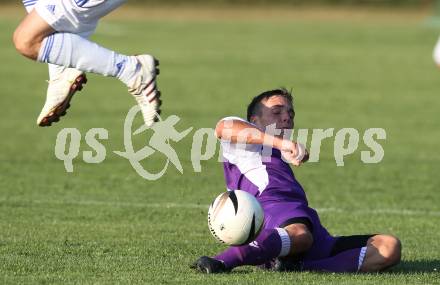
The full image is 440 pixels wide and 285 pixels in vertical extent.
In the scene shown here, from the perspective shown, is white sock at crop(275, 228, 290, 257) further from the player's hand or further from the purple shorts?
the player's hand

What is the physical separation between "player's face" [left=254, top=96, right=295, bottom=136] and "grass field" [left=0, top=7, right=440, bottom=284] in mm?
1229

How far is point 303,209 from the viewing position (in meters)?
8.66

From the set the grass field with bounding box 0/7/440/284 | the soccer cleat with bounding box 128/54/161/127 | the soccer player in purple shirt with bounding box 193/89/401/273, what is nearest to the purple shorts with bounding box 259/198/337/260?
the soccer player in purple shirt with bounding box 193/89/401/273

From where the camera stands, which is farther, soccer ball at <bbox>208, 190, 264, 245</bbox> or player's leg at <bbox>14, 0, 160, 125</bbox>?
player's leg at <bbox>14, 0, 160, 125</bbox>

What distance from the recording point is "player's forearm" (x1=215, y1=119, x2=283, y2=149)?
818 centimetres

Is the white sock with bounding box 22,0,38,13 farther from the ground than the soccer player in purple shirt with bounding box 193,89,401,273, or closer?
farther from the ground

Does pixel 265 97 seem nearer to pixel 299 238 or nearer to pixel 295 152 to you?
pixel 299 238

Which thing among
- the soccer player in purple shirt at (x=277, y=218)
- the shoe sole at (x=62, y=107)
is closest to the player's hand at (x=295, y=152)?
the soccer player in purple shirt at (x=277, y=218)

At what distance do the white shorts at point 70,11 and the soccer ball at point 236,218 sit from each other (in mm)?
1773

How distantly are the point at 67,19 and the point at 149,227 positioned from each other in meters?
3.06

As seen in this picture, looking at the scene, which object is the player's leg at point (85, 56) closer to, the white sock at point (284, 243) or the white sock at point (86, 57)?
the white sock at point (86, 57)

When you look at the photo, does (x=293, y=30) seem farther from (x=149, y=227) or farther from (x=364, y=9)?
(x=149, y=227)

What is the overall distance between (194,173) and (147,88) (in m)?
7.15

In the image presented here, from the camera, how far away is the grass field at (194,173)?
8.80 metres
